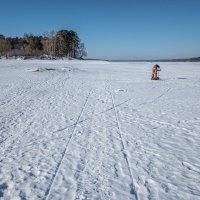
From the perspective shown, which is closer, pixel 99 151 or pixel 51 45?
pixel 99 151

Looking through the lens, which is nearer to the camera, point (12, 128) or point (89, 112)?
point (12, 128)

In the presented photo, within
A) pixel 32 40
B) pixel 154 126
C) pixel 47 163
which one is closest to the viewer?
pixel 47 163

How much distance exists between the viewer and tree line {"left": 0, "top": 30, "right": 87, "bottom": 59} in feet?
391

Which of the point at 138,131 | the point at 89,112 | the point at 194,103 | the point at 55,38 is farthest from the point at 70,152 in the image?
the point at 55,38

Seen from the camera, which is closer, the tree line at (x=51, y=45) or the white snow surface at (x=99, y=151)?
the white snow surface at (x=99, y=151)

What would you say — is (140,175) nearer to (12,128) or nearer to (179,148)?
(179,148)

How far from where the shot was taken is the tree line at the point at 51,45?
119m

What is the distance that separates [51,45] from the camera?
390 feet

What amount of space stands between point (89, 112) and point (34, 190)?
6642 mm

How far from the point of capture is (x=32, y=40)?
127750 millimetres

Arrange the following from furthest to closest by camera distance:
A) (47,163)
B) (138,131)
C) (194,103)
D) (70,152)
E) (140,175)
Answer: (194,103), (138,131), (70,152), (47,163), (140,175)

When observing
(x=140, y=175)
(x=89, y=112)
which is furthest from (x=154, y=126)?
(x=140, y=175)

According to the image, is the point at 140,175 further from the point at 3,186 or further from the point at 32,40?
the point at 32,40

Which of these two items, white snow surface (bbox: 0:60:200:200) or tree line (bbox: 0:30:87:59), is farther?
tree line (bbox: 0:30:87:59)
